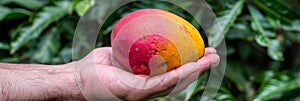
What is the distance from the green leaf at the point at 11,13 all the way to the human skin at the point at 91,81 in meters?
0.43

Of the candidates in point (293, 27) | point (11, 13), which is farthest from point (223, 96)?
point (11, 13)

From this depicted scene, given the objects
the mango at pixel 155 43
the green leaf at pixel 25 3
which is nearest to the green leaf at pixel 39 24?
the green leaf at pixel 25 3

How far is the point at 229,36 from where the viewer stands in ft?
4.92

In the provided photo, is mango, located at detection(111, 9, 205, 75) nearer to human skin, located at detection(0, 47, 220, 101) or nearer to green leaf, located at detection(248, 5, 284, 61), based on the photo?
human skin, located at detection(0, 47, 220, 101)

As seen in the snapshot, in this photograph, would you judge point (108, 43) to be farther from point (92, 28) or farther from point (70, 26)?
point (70, 26)

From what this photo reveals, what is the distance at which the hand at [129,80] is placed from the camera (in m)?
0.95

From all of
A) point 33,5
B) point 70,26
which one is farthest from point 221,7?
point 33,5

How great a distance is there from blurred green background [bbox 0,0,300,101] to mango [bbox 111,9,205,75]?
323 mm

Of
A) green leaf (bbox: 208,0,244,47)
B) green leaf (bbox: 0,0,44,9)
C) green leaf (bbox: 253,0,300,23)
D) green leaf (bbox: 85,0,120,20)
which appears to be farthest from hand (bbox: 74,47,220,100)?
green leaf (bbox: 0,0,44,9)

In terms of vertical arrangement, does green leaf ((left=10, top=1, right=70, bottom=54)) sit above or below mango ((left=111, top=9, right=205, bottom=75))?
above

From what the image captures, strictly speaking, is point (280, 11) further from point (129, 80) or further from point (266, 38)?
point (129, 80)

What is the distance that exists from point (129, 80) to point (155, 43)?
0.09 meters

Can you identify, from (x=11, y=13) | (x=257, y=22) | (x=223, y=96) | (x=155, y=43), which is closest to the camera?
(x=155, y=43)

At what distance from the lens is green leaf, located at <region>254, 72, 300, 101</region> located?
136 cm
